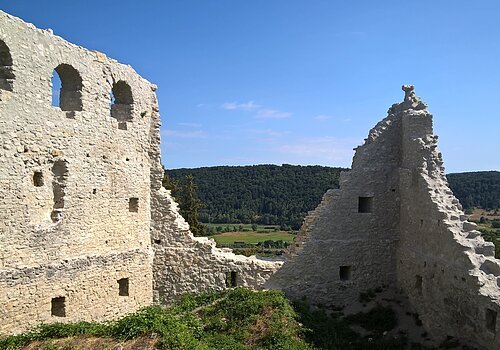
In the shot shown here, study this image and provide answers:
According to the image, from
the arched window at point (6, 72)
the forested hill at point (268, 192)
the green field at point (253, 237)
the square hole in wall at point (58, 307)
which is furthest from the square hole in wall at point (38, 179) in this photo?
the forested hill at point (268, 192)

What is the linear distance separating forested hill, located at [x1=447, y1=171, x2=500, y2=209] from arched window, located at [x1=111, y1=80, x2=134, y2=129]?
57944 millimetres

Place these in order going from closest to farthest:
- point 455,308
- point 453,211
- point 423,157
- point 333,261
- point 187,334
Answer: point 187,334, point 455,308, point 453,211, point 423,157, point 333,261

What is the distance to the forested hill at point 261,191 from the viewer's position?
5069 cm

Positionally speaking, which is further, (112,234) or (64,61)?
(112,234)

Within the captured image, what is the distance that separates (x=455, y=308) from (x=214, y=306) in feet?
19.8

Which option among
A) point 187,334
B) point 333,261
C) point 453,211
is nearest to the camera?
point 187,334

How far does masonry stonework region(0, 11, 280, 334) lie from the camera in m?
10.9

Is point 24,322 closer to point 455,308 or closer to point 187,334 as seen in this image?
point 187,334

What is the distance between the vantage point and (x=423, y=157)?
13969 millimetres

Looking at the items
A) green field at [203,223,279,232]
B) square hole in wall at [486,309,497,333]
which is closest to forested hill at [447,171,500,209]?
green field at [203,223,279,232]

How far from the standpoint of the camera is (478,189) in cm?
6644

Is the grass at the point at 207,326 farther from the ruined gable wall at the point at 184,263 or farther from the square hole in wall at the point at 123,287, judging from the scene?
the square hole in wall at the point at 123,287

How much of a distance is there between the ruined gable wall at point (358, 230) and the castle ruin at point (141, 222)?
0.03 meters

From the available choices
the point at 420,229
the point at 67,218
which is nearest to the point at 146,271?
the point at 67,218
